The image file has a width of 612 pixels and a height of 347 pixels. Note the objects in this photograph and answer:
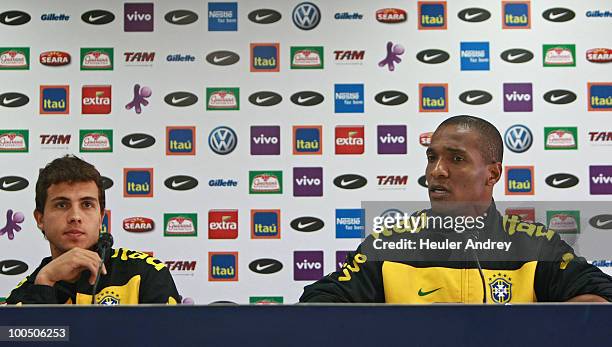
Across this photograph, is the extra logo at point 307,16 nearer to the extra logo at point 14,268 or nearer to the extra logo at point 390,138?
the extra logo at point 390,138

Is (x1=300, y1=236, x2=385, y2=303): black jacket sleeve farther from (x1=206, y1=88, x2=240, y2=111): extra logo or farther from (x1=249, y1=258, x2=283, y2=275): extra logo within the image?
(x1=206, y1=88, x2=240, y2=111): extra logo

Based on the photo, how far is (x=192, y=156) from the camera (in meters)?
3.54

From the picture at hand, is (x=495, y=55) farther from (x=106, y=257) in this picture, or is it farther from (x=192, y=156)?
(x=106, y=257)

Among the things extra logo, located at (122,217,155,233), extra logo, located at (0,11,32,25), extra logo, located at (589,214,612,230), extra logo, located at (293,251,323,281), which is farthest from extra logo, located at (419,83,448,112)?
extra logo, located at (589,214,612,230)

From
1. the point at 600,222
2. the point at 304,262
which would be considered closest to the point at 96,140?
the point at 304,262

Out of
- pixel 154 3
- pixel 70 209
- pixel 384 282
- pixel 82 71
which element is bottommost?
pixel 384 282

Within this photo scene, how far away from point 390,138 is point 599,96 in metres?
1.19

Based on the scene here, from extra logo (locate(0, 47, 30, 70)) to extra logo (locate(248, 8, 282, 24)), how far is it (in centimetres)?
129

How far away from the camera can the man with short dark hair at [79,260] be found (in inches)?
54.7

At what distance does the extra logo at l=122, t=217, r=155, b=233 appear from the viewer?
3537mm

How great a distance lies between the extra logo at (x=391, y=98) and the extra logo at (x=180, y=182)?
1124 mm

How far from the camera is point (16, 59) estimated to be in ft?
11.9
